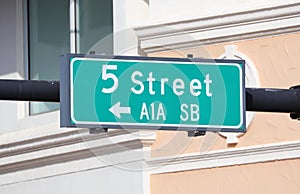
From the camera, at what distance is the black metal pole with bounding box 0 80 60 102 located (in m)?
7.23

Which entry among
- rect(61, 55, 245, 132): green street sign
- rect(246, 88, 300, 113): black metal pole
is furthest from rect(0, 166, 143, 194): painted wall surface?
rect(61, 55, 245, 132): green street sign

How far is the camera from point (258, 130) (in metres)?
11.4

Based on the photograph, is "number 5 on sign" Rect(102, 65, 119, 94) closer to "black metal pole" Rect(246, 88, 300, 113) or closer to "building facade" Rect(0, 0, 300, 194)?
"black metal pole" Rect(246, 88, 300, 113)

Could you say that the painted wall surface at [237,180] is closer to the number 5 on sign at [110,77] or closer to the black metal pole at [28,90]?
the number 5 on sign at [110,77]

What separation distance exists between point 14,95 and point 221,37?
4.84 m

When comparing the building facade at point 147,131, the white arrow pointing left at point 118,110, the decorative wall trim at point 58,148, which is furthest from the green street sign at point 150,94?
the decorative wall trim at point 58,148

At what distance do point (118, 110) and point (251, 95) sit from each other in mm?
967

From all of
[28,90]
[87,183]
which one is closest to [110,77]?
[28,90]

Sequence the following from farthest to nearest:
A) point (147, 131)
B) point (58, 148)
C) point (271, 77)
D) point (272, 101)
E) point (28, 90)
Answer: point (58, 148)
point (147, 131)
point (271, 77)
point (272, 101)
point (28, 90)

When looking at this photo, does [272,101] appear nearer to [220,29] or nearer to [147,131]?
[147,131]

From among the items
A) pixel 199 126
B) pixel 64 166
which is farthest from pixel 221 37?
pixel 199 126

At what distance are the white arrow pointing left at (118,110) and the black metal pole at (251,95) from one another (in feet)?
1.20

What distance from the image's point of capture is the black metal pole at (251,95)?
7254 mm

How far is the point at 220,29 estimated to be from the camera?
38.7 ft
